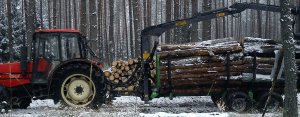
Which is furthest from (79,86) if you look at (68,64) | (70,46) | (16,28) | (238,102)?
(16,28)

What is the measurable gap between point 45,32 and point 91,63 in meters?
1.57

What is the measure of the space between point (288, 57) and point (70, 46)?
6227 millimetres

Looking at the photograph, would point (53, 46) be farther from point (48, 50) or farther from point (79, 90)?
point (79, 90)

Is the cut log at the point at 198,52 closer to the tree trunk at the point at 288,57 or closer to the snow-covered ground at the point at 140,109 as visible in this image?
the snow-covered ground at the point at 140,109

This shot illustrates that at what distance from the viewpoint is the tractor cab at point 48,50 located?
1145 cm

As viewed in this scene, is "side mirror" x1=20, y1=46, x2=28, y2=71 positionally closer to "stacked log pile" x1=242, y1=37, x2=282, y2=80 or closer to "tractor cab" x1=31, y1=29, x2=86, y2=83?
"tractor cab" x1=31, y1=29, x2=86, y2=83

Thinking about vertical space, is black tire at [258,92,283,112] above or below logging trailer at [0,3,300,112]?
below

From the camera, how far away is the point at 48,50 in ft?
37.7

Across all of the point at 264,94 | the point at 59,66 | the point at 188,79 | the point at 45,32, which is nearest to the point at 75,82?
the point at 59,66

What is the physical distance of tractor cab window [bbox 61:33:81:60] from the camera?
1153 centimetres

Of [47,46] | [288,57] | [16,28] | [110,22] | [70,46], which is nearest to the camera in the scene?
Answer: [288,57]

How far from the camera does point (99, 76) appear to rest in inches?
453

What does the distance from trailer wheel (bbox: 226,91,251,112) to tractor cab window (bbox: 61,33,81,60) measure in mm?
4415

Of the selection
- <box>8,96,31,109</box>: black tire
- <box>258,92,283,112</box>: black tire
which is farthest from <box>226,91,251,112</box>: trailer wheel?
<box>8,96,31,109</box>: black tire
